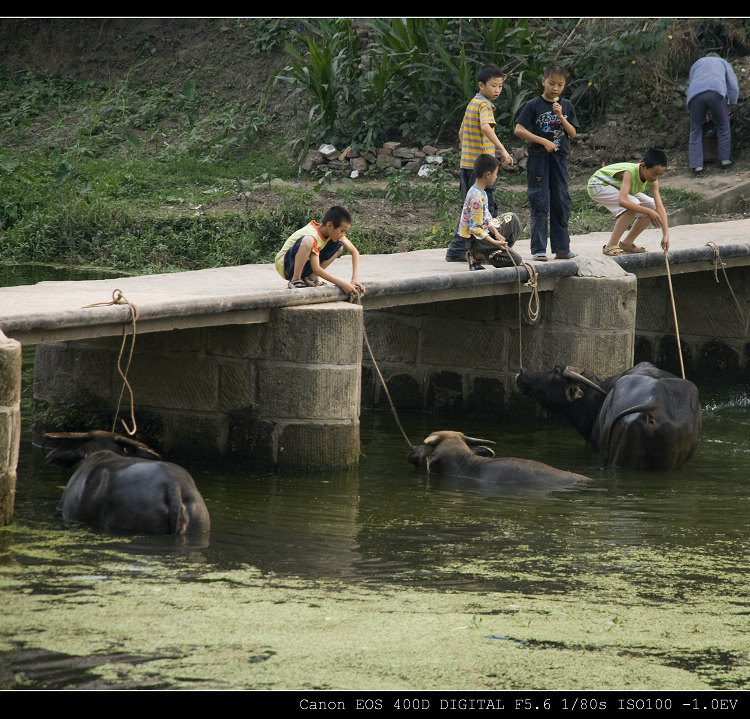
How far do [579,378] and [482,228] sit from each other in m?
1.32

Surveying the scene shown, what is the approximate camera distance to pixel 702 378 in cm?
1296

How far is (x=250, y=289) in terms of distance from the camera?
902cm

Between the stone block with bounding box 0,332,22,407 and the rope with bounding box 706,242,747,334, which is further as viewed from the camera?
the rope with bounding box 706,242,747,334

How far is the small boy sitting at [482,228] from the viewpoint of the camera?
32.3ft

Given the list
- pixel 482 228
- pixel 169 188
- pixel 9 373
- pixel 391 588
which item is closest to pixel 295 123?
pixel 169 188

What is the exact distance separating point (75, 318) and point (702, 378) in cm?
741

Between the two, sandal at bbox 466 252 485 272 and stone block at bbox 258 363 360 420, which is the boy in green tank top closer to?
sandal at bbox 466 252 485 272

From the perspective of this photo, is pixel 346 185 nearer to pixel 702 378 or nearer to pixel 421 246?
pixel 421 246

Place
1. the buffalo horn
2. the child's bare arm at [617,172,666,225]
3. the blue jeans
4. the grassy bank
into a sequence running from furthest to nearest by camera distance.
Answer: the grassy bank < the child's bare arm at [617,172,666,225] < the blue jeans < the buffalo horn

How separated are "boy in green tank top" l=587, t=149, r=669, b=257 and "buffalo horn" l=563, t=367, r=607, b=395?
1571mm

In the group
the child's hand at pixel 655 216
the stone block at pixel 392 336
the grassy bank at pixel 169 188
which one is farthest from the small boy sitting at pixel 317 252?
the grassy bank at pixel 169 188

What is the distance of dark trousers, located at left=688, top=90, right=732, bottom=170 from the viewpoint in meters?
17.0

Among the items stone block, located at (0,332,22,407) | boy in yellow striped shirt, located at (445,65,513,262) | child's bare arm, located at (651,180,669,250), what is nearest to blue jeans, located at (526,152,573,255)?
boy in yellow striped shirt, located at (445,65,513,262)

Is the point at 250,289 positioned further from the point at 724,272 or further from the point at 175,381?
the point at 724,272
